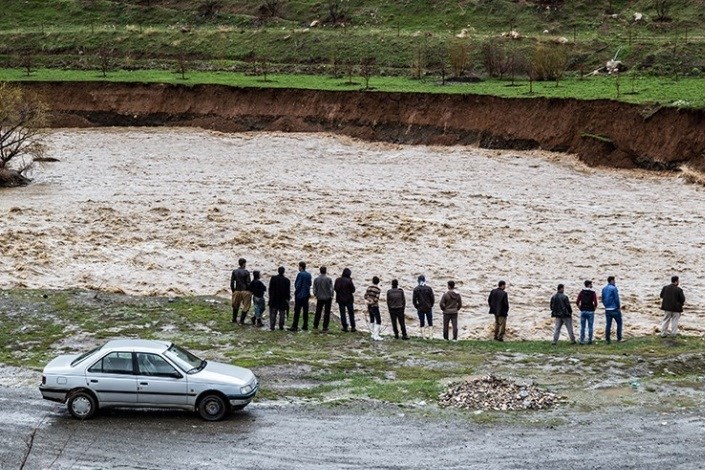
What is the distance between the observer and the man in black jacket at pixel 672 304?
90.8ft

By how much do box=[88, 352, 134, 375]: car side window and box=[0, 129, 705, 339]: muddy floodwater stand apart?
11.8 m

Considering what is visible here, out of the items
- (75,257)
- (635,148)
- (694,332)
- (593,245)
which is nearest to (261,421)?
(694,332)

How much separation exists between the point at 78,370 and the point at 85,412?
32.3 inches

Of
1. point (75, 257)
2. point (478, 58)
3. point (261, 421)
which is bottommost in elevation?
point (261, 421)

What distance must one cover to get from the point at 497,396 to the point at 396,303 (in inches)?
263

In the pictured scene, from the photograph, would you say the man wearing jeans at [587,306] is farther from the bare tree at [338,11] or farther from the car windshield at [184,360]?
the bare tree at [338,11]

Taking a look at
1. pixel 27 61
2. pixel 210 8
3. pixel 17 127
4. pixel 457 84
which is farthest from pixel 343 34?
pixel 17 127

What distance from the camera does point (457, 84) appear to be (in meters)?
65.3

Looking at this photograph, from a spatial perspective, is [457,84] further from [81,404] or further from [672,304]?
[81,404]

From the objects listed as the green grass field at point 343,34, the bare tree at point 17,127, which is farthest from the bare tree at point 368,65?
the bare tree at point 17,127

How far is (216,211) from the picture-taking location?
45156 millimetres

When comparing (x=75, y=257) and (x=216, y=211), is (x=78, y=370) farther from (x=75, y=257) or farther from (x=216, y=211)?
(x=216, y=211)

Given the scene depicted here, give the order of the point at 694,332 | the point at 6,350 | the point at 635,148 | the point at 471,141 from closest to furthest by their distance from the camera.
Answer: the point at 6,350, the point at 694,332, the point at 635,148, the point at 471,141

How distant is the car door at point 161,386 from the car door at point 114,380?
0.15 metres
